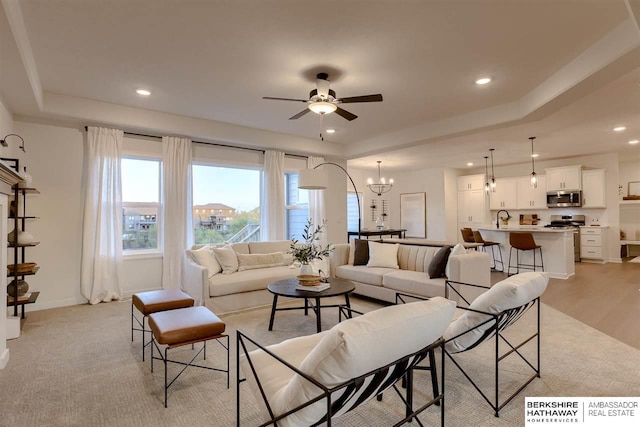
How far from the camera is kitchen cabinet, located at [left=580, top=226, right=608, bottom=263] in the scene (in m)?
7.92

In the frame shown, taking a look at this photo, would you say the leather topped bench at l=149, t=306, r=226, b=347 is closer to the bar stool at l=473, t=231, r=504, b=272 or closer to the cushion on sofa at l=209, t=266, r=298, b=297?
the cushion on sofa at l=209, t=266, r=298, b=297

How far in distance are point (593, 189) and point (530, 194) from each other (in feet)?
4.28

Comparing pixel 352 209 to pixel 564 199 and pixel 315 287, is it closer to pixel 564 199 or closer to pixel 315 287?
pixel 564 199

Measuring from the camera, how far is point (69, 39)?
2.94m

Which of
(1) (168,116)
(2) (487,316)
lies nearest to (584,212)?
(2) (487,316)

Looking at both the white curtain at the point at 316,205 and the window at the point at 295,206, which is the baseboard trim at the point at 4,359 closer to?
the window at the point at 295,206

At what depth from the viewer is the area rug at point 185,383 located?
2021 mm

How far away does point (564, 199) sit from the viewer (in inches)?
323

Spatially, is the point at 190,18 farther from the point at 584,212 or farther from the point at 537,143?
the point at 584,212

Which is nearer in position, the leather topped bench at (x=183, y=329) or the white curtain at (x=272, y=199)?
the leather topped bench at (x=183, y=329)

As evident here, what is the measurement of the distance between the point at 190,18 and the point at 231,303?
303 cm

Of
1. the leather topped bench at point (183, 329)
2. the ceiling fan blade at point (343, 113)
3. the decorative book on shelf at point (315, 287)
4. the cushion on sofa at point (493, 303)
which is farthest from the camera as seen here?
the ceiling fan blade at point (343, 113)

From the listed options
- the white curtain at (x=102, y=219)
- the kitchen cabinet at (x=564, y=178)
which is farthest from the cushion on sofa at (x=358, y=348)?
the kitchen cabinet at (x=564, y=178)

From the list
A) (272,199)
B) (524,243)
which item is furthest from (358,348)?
(524,243)
